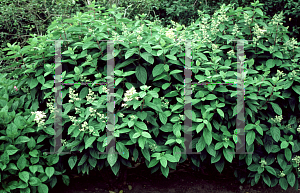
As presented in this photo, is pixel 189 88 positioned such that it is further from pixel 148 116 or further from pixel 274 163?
pixel 274 163

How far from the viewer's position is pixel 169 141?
233 cm

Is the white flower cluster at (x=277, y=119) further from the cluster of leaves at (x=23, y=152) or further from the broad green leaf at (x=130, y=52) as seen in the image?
the cluster of leaves at (x=23, y=152)

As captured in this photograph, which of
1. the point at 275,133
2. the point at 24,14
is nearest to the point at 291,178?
the point at 275,133

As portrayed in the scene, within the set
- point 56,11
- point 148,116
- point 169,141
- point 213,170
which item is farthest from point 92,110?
point 56,11

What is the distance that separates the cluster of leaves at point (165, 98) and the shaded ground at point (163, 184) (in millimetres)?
346

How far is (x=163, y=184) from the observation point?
3021 millimetres

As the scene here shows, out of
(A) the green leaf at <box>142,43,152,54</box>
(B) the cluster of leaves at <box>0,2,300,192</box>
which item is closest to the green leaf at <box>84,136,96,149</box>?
(B) the cluster of leaves at <box>0,2,300,192</box>

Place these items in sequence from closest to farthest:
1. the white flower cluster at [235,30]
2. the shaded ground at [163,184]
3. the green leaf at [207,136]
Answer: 1. the green leaf at [207,136]
2. the white flower cluster at [235,30]
3. the shaded ground at [163,184]

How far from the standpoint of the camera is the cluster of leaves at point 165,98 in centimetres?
231

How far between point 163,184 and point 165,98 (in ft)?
3.88

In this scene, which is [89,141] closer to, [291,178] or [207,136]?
[207,136]

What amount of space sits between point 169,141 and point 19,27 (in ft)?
20.6

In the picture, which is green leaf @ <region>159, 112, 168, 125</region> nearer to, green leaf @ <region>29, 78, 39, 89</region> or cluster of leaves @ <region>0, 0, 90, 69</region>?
green leaf @ <region>29, 78, 39, 89</region>

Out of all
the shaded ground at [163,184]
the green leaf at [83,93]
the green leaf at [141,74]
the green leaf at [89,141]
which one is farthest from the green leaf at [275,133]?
the green leaf at [83,93]
